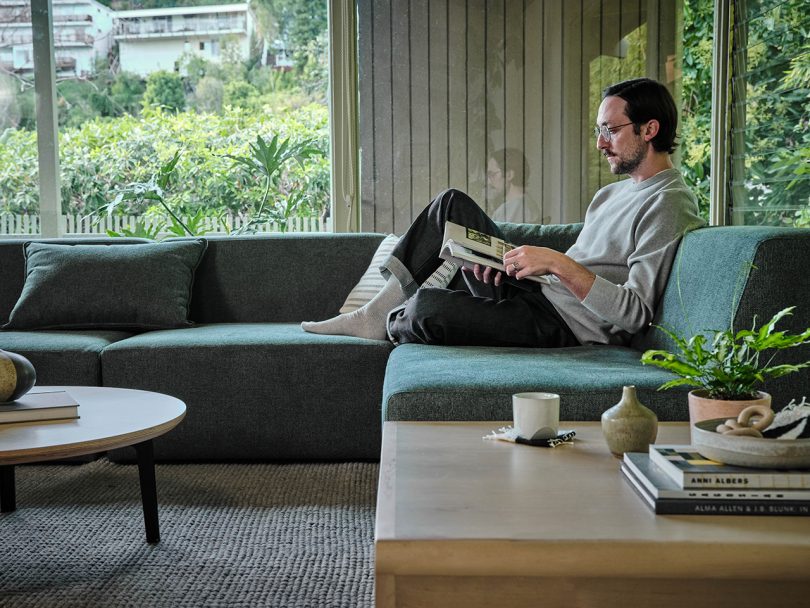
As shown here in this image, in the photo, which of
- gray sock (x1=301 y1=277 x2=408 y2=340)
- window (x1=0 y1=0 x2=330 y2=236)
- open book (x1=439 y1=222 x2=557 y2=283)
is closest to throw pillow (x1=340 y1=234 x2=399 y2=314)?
gray sock (x1=301 y1=277 x2=408 y2=340)

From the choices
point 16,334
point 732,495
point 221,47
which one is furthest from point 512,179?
point 732,495

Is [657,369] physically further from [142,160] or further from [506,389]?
[142,160]

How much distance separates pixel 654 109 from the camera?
99.7 inches

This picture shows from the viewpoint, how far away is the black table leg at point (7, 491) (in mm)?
2303

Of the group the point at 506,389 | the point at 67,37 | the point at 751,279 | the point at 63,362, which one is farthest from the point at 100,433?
the point at 67,37

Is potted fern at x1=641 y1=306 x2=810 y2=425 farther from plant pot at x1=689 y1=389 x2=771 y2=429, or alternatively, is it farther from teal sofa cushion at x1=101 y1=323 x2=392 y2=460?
teal sofa cushion at x1=101 y1=323 x2=392 y2=460

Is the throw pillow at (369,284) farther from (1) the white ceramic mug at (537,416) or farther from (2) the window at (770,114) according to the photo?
(1) the white ceramic mug at (537,416)

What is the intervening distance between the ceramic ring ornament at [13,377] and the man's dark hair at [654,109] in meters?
1.78

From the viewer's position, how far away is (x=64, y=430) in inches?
72.4

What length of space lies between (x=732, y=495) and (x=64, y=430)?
1.36 metres

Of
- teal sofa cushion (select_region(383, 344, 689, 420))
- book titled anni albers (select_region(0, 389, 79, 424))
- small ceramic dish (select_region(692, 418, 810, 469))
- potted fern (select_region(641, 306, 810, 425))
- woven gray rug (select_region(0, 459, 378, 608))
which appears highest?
potted fern (select_region(641, 306, 810, 425))

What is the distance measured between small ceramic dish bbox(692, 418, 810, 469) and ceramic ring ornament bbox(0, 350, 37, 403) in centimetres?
154

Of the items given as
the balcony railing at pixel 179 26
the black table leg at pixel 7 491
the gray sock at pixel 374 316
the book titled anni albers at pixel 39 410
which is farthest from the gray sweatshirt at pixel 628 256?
the balcony railing at pixel 179 26

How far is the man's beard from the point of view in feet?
8.37
